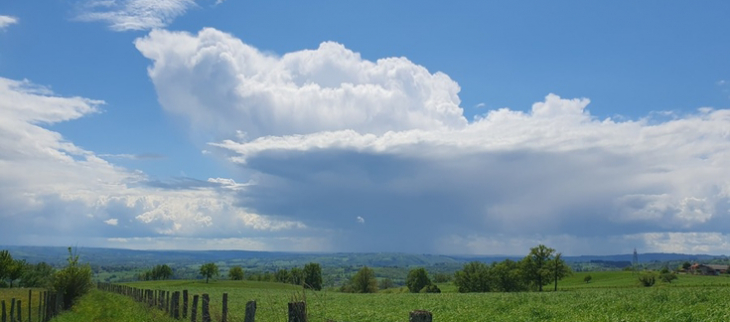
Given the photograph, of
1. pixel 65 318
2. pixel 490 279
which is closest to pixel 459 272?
pixel 490 279

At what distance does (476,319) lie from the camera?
22.9 meters

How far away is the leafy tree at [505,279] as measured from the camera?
9269 centimetres

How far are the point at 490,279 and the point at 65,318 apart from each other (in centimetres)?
7799

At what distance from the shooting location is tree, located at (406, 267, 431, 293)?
370 feet

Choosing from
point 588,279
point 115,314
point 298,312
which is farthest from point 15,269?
point 588,279

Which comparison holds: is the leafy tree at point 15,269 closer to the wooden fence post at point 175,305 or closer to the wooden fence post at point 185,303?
the wooden fence post at point 175,305

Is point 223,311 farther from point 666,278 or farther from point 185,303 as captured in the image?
point 666,278

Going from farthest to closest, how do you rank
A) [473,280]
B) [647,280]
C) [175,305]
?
[473,280], [647,280], [175,305]

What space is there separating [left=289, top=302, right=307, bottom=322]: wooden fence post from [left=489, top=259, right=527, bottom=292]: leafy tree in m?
88.2

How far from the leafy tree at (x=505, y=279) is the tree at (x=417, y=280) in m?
17.5

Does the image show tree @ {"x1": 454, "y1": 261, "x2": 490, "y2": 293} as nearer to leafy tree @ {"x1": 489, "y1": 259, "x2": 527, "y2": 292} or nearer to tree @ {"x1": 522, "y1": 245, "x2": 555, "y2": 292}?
leafy tree @ {"x1": 489, "y1": 259, "x2": 527, "y2": 292}

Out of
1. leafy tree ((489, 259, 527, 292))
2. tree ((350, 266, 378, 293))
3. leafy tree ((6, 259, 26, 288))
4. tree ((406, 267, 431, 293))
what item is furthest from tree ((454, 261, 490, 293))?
leafy tree ((6, 259, 26, 288))

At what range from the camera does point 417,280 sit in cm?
11362

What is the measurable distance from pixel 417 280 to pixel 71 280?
273 feet
